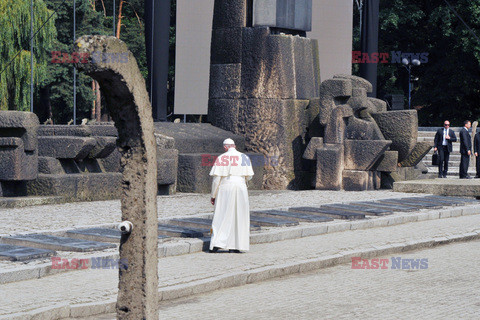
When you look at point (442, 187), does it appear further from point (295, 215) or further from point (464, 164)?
point (295, 215)

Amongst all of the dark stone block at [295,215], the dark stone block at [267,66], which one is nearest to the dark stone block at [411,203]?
the dark stone block at [295,215]

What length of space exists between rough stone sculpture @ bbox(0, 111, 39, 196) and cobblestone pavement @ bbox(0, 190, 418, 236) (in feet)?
2.85

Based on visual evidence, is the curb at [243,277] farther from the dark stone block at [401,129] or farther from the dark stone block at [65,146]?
the dark stone block at [401,129]

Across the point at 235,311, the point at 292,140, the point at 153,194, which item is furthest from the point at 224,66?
the point at 153,194

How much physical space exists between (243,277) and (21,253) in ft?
8.12

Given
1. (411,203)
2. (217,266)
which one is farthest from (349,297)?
(411,203)

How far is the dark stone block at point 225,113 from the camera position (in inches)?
853

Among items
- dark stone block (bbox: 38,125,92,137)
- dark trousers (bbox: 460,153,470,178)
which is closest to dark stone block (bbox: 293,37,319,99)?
dark stone block (bbox: 38,125,92,137)

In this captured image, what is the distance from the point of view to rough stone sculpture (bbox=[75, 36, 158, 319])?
477 centimetres

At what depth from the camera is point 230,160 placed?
1153 centimetres

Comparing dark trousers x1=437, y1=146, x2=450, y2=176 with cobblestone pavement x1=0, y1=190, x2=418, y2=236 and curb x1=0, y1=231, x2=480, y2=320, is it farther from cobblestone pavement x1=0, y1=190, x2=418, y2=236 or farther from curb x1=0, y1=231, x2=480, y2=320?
curb x1=0, y1=231, x2=480, y2=320

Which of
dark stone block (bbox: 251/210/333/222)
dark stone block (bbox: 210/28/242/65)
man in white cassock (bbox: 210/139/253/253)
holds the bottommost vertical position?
dark stone block (bbox: 251/210/333/222)

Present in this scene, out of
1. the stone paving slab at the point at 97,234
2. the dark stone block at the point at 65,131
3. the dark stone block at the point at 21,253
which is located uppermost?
the dark stone block at the point at 65,131

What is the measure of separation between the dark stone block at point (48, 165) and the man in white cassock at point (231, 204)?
6.10 metres
